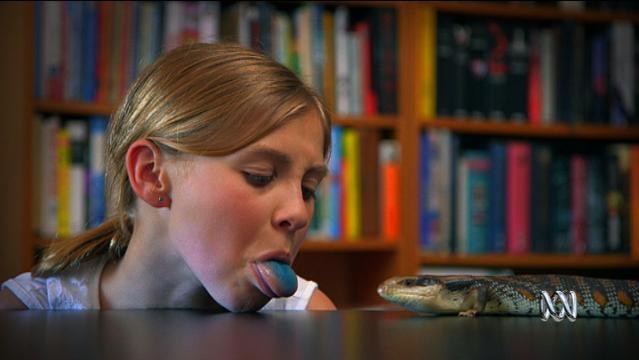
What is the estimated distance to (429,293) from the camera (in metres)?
0.89

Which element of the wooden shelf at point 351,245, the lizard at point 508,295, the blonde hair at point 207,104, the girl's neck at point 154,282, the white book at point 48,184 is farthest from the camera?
the wooden shelf at point 351,245

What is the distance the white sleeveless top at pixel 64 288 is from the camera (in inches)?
45.3

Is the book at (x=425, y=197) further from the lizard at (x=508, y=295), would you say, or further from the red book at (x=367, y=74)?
the lizard at (x=508, y=295)

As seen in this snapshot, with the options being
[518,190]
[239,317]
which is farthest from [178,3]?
[239,317]

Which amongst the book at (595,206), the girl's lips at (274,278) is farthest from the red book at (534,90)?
the girl's lips at (274,278)

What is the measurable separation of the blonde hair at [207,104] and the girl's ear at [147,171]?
0.01 meters

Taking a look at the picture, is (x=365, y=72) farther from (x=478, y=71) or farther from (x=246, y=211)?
(x=246, y=211)

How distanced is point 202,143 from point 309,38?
1504 mm

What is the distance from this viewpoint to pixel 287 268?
902mm

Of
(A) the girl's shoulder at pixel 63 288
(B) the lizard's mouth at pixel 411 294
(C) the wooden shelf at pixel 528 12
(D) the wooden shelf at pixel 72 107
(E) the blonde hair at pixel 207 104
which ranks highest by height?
(C) the wooden shelf at pixel 528 12

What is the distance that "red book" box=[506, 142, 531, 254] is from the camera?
2.58 meters

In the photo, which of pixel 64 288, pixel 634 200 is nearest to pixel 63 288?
pixel 64 288

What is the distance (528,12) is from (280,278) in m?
1.89

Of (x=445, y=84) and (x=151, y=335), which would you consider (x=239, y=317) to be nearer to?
(x=151, y=335)
